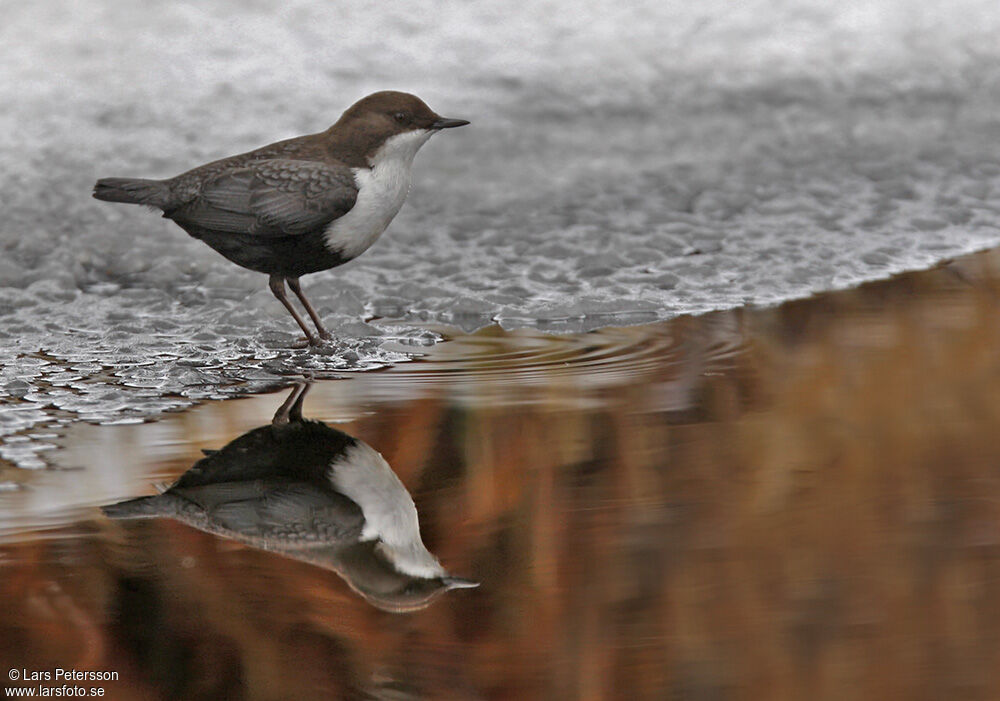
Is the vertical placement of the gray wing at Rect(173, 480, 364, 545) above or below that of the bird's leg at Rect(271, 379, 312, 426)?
below

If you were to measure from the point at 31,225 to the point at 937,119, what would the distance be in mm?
3672

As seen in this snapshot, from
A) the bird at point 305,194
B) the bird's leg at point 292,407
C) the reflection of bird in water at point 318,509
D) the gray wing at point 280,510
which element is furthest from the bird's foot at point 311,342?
the gray wing at point 280,510

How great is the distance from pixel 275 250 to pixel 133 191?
0.40m

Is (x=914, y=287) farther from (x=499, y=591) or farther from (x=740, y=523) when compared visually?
(x=499, y=591)

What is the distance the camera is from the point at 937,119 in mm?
5824

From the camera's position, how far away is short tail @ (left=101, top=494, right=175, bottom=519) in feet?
6.86

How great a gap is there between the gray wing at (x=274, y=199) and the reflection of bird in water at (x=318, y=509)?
1.02m

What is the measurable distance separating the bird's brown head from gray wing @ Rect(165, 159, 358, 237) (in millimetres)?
85

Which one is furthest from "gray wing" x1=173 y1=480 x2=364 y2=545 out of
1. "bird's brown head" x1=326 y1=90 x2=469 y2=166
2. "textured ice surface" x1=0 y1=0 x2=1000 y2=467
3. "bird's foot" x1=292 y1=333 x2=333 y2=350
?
"bird's brown head" x1=326 y1=90 x2=469 y2=166

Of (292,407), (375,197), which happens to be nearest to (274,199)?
(375,197)

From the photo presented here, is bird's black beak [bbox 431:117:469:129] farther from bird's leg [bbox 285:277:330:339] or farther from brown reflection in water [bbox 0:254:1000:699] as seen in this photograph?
brown reflection in water [bbox 0:254:1000:699]

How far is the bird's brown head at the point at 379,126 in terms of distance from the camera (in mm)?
3559

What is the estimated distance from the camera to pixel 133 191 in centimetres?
353

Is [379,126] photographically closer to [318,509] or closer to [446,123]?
[446,123]
